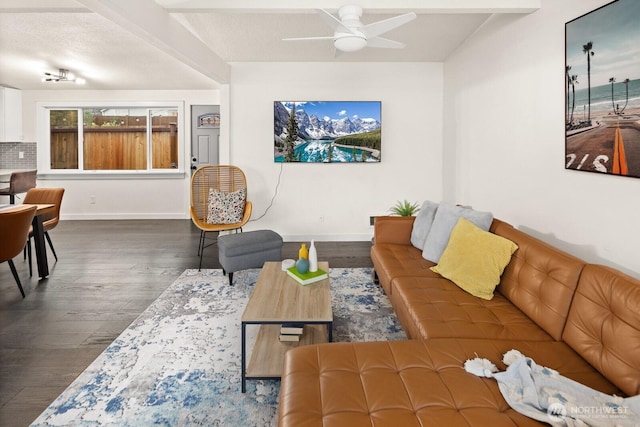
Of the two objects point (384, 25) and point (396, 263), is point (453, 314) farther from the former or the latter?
point (384, 25)

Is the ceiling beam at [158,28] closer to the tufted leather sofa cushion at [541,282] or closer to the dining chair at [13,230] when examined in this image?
the dining chair at [13,230]

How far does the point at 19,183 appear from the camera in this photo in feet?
18.7

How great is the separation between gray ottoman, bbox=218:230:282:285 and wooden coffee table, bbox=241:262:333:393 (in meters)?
1.00

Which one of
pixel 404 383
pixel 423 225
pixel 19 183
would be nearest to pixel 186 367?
pixel 404 383

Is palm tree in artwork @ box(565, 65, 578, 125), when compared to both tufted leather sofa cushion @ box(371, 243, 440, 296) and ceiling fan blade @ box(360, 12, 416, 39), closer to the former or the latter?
ceiling fan blade @ box(360, 12, 416, 39)

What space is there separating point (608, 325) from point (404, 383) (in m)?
0.89

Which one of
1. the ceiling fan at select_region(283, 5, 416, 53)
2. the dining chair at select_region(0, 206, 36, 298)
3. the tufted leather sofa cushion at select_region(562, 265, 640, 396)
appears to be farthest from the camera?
the dining chair at select_region(0, 206, 36, 298)

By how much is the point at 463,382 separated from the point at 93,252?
4779 millimetres

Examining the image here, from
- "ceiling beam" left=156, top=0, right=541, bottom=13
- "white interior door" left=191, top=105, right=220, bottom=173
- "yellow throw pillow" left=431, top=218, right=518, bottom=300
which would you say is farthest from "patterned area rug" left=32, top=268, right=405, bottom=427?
"white interior door" left=191, top=105, right=220, bottom=173

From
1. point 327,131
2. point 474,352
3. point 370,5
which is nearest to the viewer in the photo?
point 474,352

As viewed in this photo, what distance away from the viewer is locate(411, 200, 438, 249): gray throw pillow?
3.34 meters

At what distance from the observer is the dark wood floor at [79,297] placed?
2123mm

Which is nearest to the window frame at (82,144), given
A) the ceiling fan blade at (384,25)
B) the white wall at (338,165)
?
the white wall at (338,165)

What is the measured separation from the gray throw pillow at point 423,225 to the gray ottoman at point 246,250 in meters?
1.34
